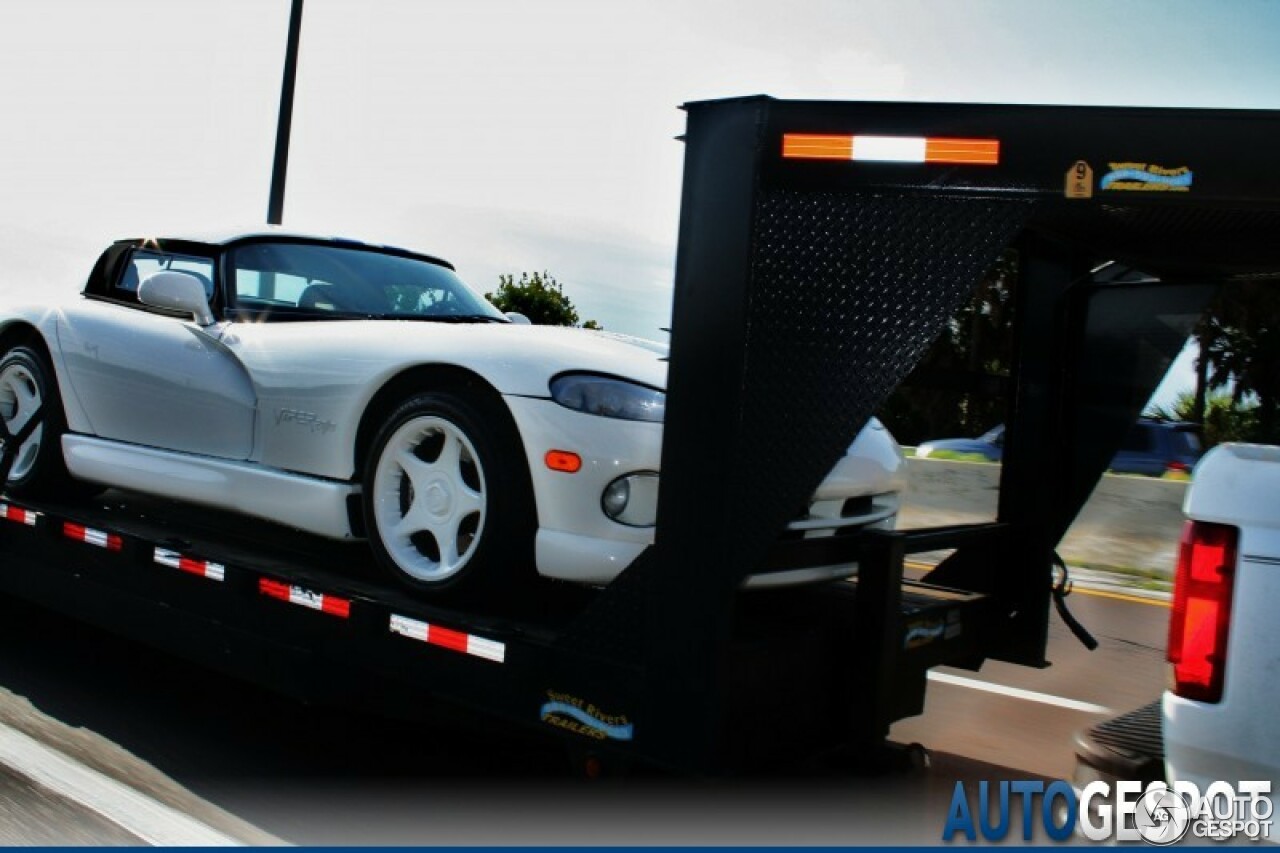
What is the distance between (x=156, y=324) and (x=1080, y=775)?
147 inches

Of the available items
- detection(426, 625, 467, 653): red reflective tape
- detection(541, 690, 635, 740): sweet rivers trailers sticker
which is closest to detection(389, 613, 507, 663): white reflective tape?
detection(426, 625, 467, 653): red reflective tape

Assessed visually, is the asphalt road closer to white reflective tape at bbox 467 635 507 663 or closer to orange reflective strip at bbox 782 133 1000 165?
white reflective tape at bbox 467 635 507 663

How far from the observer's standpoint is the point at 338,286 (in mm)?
4715

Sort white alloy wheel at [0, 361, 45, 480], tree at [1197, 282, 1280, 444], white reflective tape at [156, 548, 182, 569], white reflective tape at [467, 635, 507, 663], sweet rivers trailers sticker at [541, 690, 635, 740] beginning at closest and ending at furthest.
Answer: sweet rivers trailers sticker at [541, 690, 635, 740] < white reflective tape at [467, 635, 507, 663] < white reflective tape at [156, 548, 182, 569] < white alloy wheel at [0, 361, 45, 480] < tree at [1197, 282, 1280, 444]

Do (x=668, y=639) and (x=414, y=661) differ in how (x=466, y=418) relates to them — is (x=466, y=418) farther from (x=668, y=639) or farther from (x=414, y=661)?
(x=668, y=639)

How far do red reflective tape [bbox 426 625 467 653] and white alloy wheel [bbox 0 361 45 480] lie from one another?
262cm

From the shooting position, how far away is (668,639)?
2.75m

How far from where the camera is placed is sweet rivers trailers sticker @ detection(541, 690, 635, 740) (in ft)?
9.30

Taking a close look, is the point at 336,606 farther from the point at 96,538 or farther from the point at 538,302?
the point at 538,302

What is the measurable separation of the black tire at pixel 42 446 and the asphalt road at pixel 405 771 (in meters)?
0.66

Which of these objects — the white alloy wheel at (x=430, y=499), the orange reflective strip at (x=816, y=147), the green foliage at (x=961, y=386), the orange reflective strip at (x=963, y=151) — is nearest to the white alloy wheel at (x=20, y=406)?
the white alloy wheel at (x=430, y=499)

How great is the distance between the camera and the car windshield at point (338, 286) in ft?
15.3

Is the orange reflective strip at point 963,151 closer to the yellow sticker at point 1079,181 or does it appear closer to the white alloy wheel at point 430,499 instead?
the yellow sticker at point 1079,181

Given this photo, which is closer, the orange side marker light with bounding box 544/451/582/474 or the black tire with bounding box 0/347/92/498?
the orange side marker light with bounding box 544/451/582/474
